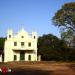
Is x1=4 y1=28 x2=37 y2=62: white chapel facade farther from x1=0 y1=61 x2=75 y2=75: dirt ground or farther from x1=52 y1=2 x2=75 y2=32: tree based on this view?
x1=0 y1=61 x2=75 y2=75: dirt ground

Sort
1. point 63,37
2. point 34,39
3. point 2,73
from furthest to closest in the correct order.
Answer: point 34,39, point 63,37, point 2,73

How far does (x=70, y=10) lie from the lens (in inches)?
2304

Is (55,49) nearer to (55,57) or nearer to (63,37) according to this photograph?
(55,57)

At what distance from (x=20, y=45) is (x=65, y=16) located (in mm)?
14409

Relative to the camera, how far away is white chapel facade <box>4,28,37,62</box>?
217ft

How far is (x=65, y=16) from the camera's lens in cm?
5881

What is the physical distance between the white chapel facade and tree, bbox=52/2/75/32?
9.01 m

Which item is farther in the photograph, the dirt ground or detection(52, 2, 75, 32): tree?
detection(52, 2, 75, 32): tree

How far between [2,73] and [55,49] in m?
56.4

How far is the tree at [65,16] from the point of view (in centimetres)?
5810

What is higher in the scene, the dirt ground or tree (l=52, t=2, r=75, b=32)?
tree (l=52, t=2, r=75, b=32)

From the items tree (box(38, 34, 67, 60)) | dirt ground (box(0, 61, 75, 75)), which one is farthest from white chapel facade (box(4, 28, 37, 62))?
dirt ground (box(0, 61, 75, 75))

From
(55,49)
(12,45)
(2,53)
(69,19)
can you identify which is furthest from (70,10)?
(2,53)

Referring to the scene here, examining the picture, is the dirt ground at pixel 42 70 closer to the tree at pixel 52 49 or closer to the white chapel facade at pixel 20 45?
the white chapel facade at pixel 20 45
